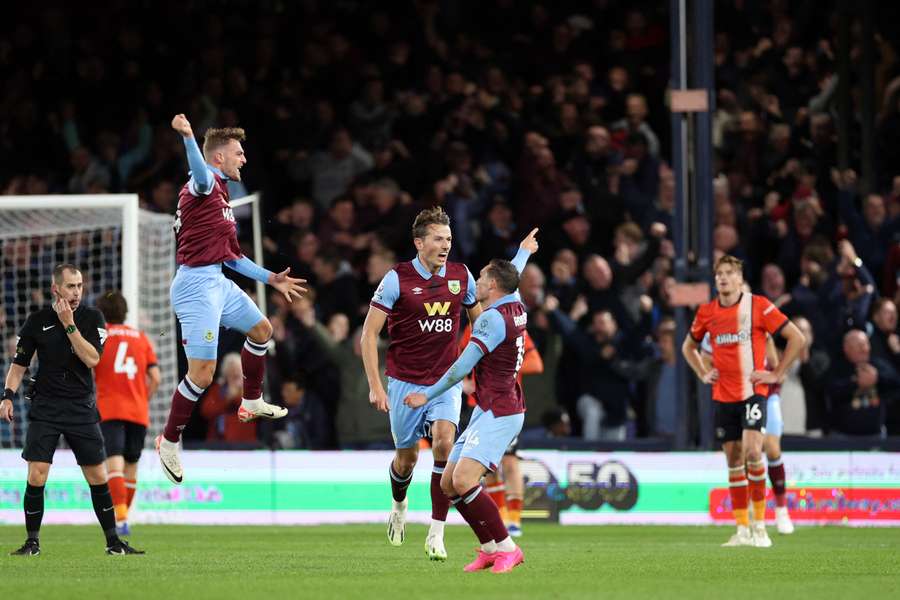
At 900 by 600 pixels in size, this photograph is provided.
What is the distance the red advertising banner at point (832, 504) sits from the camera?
17234 mm

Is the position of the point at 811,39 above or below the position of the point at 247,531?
above

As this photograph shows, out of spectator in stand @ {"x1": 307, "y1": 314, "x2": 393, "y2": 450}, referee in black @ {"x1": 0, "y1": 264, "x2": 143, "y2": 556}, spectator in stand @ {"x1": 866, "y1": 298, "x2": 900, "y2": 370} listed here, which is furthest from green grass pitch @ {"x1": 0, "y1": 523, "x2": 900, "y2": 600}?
spectator in stand @ {"x1": 307, "y1": 314, "x2": 393, "y2": 450}

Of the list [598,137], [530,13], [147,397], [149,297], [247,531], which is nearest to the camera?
[147,397]

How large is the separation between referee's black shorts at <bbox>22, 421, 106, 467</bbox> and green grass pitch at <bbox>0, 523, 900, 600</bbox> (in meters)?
0.78

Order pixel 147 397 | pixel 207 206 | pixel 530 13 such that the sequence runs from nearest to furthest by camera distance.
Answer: pixel 207 206, pixel 147 397, pixel 530 13

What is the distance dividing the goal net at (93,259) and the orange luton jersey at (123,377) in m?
0.95

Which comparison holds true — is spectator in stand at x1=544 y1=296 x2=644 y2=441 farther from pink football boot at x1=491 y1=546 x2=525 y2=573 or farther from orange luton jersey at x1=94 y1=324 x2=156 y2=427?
pink football boot at x1=491 y1=546 x2=525 y2=573

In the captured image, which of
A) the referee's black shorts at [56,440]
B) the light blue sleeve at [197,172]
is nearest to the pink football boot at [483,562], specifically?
the light blue sleeve at [197,172]

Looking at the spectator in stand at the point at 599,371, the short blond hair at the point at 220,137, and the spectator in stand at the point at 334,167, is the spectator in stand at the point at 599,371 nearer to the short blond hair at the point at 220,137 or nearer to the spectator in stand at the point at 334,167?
the spectator in stand at the point at 334,167

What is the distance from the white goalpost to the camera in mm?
17203

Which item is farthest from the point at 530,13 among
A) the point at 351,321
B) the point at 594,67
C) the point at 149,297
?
the point at 149,297

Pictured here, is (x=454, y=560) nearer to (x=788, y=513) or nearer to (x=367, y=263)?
(x=788, y=513)

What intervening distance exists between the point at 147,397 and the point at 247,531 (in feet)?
6.53

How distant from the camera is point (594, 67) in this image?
22109 mm
